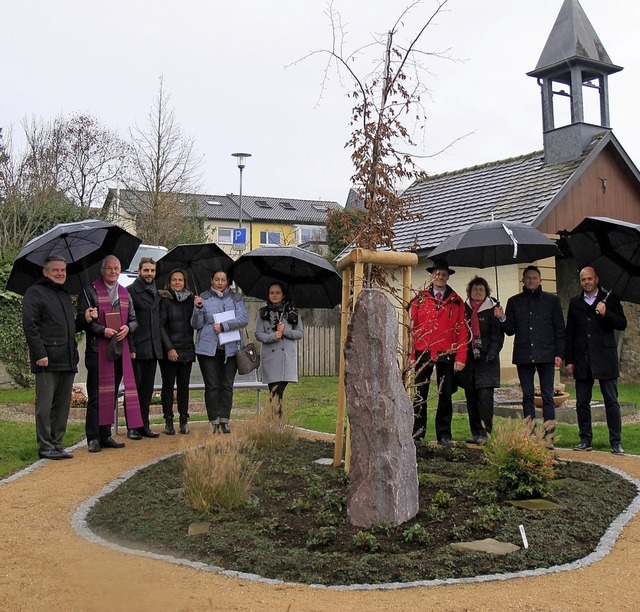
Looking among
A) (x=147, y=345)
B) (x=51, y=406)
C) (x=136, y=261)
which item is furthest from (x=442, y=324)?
(x=136, y=261)

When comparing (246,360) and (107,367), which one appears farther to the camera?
(246,360)

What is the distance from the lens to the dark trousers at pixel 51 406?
316 inches

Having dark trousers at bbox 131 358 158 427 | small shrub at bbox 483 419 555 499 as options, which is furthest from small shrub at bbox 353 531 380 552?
dark trousers at bbox 131 358 158 427

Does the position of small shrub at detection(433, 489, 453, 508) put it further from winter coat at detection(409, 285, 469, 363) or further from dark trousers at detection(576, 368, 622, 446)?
dark trousers at detection(576, 368, 622, 446)

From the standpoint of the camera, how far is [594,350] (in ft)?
27.9

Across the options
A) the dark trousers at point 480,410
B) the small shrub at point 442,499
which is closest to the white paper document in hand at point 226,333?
the dark trousers at point 480,410

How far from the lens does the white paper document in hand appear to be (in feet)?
30.0

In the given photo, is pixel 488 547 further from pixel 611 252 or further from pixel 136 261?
pixel 136 261

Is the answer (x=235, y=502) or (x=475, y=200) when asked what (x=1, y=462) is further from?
(x=475, y=200)

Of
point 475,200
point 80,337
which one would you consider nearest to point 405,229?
point 475,200

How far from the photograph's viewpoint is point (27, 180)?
77.8ft

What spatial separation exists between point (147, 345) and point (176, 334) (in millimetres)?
391

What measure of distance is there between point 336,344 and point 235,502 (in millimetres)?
14707

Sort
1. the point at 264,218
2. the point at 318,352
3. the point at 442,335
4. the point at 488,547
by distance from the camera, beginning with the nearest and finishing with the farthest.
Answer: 1. the point at 488,547
2. the point at 442,335
3. the point at 318,352
4. the point at 264,218
